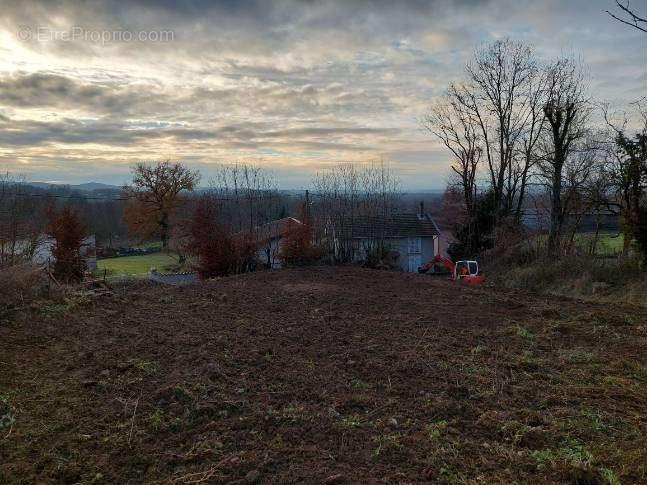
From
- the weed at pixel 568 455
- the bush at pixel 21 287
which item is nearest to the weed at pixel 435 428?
the weed at pixel 568 455

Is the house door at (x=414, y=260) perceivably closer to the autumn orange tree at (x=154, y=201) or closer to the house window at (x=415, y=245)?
the house window at (x=415, y=245)

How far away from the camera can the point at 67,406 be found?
319cm

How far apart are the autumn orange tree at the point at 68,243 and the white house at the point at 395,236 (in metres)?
8.61

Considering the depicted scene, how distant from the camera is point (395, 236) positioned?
69.8 ft

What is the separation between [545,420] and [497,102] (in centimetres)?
2146

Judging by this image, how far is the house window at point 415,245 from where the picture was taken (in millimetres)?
25812

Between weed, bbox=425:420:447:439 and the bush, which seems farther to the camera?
the bush

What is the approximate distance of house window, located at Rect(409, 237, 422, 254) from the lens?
2581cm

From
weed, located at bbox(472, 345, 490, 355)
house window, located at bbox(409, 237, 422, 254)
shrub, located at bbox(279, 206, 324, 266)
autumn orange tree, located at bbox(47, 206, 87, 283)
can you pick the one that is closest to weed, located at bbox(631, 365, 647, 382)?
weed, located at bbox(472, 345, 490, 355)

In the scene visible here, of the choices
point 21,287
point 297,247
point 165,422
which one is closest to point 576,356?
point 165,422

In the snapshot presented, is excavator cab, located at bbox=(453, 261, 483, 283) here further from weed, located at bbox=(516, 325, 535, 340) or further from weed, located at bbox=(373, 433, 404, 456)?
weed, located at bbox=(373, 433, 404, 456)

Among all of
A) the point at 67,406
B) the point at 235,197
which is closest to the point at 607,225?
the point at 235,197

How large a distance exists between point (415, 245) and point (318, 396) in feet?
75.6

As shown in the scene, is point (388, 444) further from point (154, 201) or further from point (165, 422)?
point (154, 201)
